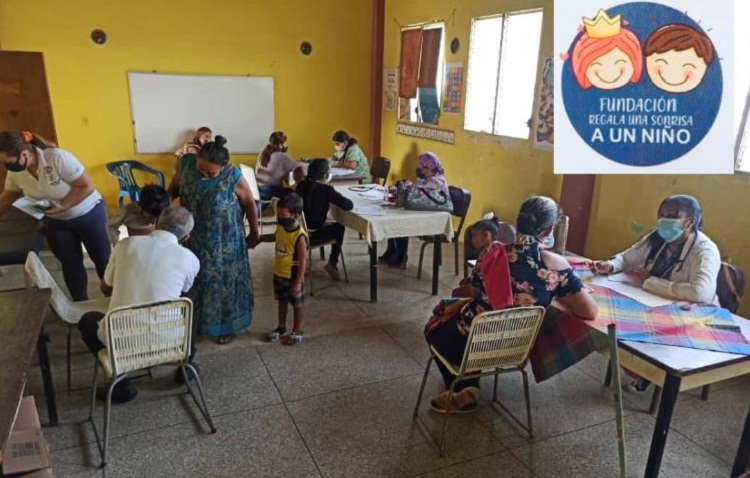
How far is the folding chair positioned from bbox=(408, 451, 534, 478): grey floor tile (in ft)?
17.0

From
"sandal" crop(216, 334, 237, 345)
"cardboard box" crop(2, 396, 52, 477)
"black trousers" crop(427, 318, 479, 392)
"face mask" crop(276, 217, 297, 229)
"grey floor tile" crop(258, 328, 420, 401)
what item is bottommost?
"grey floor tile" crop(258, 328, 420, 401)

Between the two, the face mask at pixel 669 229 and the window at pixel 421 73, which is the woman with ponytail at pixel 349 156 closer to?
the window at pixel 421 73

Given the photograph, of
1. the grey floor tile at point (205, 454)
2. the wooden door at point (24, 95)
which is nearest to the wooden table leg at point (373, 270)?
the grey floor tile at point (205, 454)

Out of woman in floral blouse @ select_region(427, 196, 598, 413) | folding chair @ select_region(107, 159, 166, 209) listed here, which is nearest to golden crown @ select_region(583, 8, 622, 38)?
woman in floral blouse @ select_region(427, 196, 598, 413)

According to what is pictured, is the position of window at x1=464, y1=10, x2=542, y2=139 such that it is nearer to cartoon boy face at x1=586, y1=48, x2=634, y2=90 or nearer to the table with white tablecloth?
the table with white tablecloth

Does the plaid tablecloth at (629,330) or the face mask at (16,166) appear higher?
the face mask at (16,166)

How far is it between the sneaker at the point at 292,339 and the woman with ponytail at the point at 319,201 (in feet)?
2.92

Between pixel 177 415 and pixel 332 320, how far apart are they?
1361 millimetres

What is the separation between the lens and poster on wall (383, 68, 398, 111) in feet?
23.0

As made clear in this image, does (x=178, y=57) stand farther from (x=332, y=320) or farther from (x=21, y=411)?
(x=21, y=411)

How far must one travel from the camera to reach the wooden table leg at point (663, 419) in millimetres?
1795

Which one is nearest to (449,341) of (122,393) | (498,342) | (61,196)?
(498,342)

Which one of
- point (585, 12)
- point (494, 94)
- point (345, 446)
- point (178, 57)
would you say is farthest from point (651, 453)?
point (178, 57)

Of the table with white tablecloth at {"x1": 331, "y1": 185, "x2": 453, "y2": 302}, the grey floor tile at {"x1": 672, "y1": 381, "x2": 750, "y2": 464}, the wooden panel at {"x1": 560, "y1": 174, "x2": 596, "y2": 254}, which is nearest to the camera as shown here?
the grey floor tile at {"x1": 672, "y1": 381, "x2": 750, "y2": 464}
